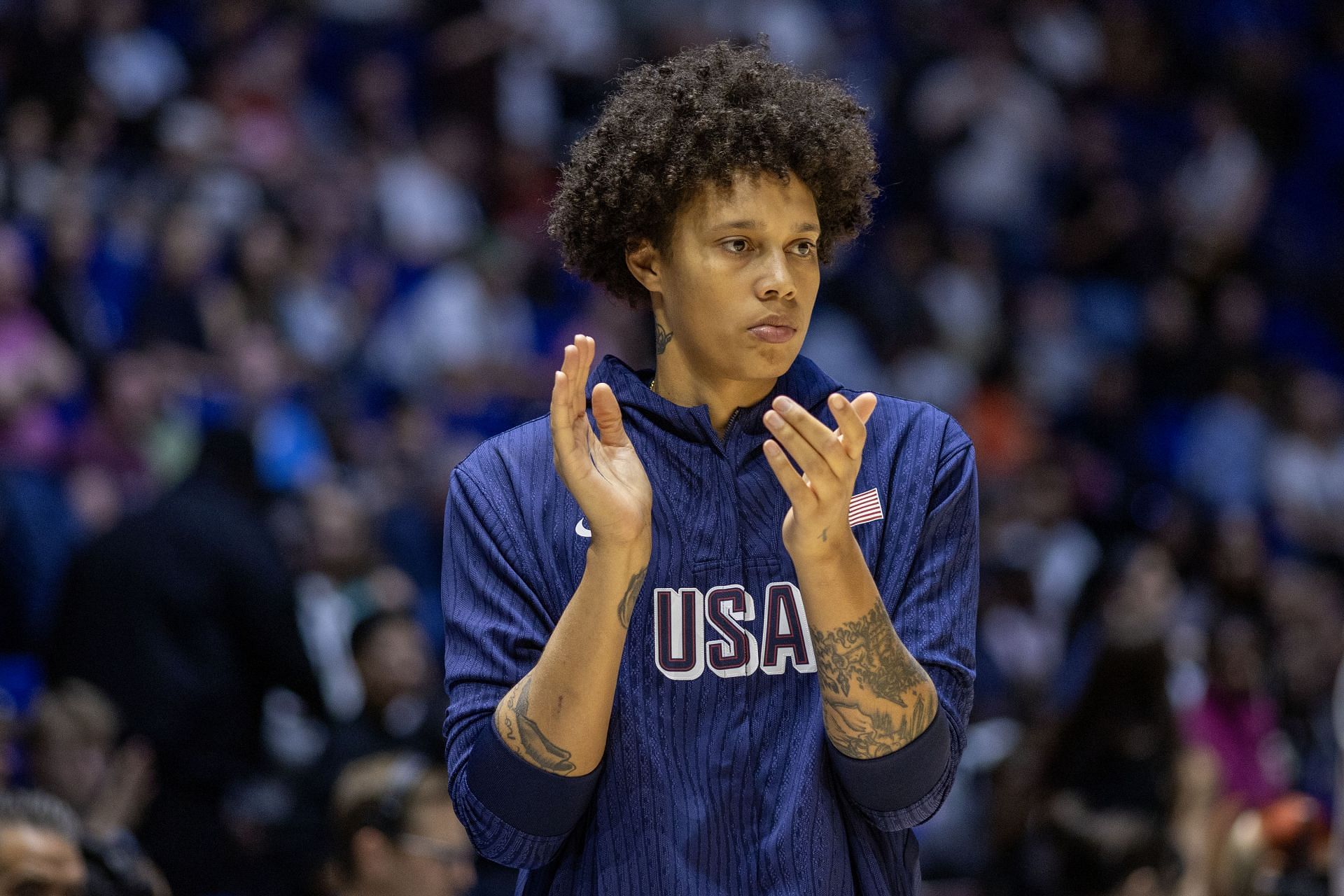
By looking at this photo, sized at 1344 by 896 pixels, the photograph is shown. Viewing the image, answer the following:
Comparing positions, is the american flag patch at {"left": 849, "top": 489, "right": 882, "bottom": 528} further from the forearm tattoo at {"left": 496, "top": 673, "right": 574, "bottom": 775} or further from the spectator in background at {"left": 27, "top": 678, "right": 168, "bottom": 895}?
the spectator in background at {"left": 27, "top": 678, "right": 168, "bottom": 895}

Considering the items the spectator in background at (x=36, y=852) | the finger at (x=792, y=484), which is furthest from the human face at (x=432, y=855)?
the finger at (x=792, y=484)

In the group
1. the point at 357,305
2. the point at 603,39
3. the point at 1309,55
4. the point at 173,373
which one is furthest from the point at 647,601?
the point at 1309,55

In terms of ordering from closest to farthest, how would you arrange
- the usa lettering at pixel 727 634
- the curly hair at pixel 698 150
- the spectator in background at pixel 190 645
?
the usa lettering at pixel 727 634 < the curly hair at pixel 698 150 < the spectator in background at pixel 190 645

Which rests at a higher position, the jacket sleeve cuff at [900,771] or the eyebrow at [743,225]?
the eyebrow at [743,225]

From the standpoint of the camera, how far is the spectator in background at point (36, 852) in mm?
3242

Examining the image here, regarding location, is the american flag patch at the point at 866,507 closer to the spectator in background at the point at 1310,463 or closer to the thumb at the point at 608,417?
the thumb at the point at 608,417

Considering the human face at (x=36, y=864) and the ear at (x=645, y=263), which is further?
the human face at (x=36, y=864)

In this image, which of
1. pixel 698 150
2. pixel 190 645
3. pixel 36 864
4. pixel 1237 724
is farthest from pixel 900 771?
pixel 1237 724

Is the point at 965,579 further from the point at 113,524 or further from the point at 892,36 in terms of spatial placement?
the point at 892,36

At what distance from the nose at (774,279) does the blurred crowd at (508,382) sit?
603 mm

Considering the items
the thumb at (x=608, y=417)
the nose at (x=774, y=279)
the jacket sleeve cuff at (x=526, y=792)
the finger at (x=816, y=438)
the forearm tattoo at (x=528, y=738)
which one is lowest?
the jacket sleeve cuff at (x=526, y=792)

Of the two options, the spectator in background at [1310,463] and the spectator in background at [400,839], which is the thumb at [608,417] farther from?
the spectator in background at [1310,463]

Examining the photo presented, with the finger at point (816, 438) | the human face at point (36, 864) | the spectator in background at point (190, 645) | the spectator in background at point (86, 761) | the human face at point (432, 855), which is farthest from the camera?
the spectator in background at point (190, 645)

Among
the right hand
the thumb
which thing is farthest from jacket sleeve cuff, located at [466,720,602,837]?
the thumb
